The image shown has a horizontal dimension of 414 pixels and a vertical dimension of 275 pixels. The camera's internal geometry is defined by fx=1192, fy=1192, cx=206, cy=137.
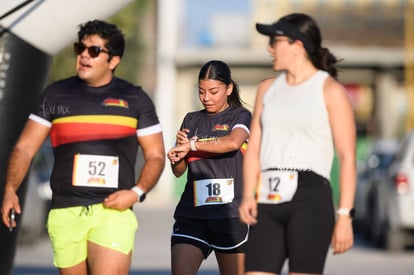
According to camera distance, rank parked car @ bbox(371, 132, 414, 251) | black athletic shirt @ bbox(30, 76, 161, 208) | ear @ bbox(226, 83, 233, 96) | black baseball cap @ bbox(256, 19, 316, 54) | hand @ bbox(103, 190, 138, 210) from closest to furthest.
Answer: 1. black baseball cap @ bbox(256, 19, 316, 54)
2. hand @ bbox(103, 190, 138, 210)
3. black athletic shirt @ bbox(30, 76, 161, 208)
4. ear @ bbox(226, 83, 233, 96)
5. parked car @ bbox(371, 132, 414, 251)

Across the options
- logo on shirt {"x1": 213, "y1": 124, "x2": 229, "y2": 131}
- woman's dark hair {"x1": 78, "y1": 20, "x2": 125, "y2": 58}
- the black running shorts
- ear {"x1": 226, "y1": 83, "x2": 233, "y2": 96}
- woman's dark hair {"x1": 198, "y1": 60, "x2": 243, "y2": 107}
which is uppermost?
woman's dark hair {"x1": 78, "y1": 20, "x2": 125, "y2": 58}

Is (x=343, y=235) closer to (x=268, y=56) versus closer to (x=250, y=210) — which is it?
(x=250, y=210)

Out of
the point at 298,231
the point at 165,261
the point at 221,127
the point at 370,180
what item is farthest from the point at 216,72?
the point at 370,180

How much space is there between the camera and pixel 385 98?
44.2 meters

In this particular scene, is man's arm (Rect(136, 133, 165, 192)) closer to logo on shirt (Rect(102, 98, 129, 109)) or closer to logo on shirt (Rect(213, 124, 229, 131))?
logo on shirt (Rect(102, 98, 129, 109))

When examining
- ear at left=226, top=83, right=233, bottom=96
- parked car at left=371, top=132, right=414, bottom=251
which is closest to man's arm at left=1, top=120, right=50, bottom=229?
ear at left=226, top=83, right=233, bottom=96

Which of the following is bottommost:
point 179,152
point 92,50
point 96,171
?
point 96,171

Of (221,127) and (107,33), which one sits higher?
(107,33)

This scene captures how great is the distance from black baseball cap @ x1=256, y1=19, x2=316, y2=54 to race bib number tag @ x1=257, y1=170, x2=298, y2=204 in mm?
652

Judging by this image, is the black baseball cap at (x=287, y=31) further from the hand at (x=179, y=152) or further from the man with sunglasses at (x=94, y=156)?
the man with sunglasses at (x=94, y=156)

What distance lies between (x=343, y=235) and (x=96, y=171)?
1.95m

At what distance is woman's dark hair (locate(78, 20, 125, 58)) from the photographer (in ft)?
24.4

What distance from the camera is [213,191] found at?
7.51 m

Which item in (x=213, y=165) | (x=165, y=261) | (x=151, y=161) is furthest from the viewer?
(x=165, y=261)
